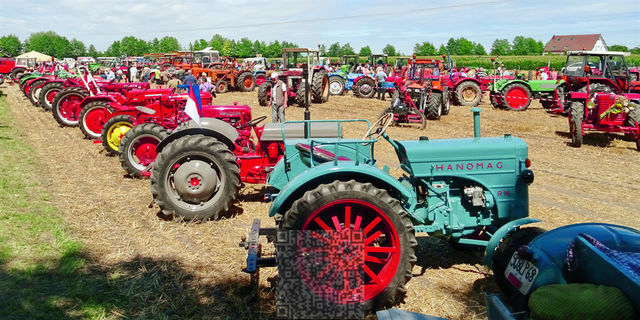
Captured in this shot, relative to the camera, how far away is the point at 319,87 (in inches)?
684

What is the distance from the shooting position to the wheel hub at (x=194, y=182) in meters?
5.35

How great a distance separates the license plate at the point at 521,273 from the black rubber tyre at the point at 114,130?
24.8ft

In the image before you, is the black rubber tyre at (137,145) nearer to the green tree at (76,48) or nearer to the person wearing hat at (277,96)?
the person wearing hat at (277,96)

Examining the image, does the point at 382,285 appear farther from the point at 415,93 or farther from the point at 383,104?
the point at 383,104

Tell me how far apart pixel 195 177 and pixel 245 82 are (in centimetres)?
1733

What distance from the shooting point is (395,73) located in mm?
19000

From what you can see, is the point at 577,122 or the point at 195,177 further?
the point at 577,122

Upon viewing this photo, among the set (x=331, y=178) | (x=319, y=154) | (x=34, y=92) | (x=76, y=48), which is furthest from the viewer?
(x=76, y=48)

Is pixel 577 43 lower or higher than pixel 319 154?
higher

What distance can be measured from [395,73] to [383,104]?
2.23m

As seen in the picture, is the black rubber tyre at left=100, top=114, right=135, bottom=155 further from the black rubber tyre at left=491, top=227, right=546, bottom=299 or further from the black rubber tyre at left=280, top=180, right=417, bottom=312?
the black rubber tyre at left=491, top=227, right=546, bottom=299

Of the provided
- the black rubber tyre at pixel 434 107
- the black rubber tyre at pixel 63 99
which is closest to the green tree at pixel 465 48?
the black rubber tyre at pixel 434 107

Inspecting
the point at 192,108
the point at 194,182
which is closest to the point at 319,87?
the point at 192,108

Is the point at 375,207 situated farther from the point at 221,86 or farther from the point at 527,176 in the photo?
the point at 221,86
